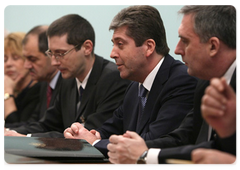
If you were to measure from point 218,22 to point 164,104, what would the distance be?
2.14 ft

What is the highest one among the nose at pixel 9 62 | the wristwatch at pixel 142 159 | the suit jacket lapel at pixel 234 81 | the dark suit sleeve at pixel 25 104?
the suit jacket lapel at pixel 234 81

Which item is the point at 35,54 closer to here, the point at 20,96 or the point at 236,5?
the point at 20,96

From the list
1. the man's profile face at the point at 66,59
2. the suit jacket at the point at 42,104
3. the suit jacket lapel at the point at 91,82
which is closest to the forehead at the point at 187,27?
the suit jacket lapel at the point at 91,82

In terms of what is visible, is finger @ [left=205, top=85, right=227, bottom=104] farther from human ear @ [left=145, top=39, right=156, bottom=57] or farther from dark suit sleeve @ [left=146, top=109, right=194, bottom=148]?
human ear @ [left=145, top=39, right=156, bottom=57]

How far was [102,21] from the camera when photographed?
321cm

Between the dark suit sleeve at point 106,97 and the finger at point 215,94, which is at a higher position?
the finger at point 215,94

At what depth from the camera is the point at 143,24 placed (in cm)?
265

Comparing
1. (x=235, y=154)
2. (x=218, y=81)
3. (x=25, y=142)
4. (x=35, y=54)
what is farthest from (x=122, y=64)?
(x=35, y=54)

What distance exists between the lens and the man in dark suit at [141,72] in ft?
7.92

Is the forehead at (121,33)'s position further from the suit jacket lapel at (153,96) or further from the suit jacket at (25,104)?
the suit jacket at (25,104)

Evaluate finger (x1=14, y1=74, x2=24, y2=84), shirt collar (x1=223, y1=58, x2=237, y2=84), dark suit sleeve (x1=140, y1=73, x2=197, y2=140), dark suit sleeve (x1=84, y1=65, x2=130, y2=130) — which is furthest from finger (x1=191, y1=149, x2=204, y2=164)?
finger (x1=14, y1=74, x2=24, y2=84)

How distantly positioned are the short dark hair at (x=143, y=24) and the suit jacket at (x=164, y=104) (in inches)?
5.3

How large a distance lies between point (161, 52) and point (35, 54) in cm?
188

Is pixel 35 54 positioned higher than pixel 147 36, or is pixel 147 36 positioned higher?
pixel 147 36
